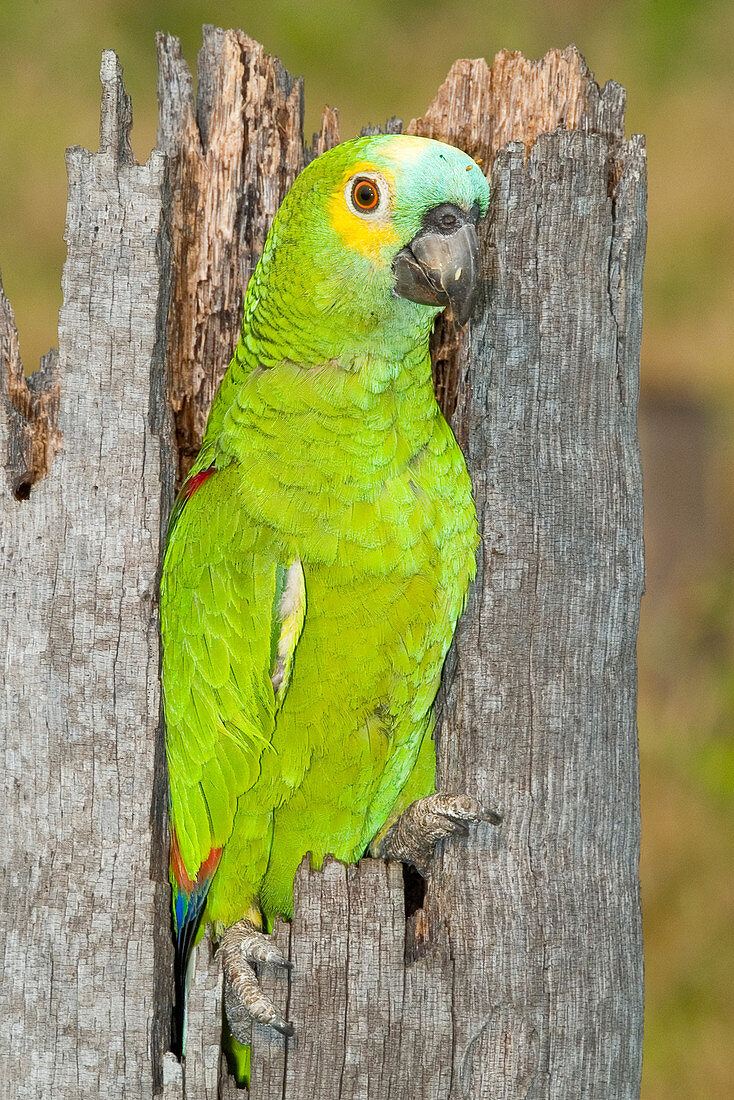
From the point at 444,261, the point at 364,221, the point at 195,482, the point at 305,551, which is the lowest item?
the point at 305,551

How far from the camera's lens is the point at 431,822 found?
1.89 meters

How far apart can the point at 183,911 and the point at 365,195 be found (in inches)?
60.0

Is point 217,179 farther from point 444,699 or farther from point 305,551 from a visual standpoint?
point 444,699

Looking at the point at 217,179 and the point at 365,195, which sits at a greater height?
the point at 217,179

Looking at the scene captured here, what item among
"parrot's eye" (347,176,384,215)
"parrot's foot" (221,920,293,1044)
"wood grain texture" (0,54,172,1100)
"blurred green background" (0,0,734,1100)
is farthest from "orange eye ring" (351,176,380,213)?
"blurred green background" (0,0,734,1100)

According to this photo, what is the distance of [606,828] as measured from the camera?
6.23ft

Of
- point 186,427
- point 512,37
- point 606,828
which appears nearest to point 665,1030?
point 606,828

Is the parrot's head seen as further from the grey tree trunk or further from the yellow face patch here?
the grey tree trunk

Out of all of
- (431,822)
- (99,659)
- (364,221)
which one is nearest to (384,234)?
(364,221)

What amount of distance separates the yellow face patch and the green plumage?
2 centimetres

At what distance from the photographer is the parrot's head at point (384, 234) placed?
1.65 meters

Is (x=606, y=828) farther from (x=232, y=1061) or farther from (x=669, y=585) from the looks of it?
(x=669, y=585)

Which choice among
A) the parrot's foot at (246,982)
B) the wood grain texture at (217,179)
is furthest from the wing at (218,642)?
the wood grain texture at (217,179)

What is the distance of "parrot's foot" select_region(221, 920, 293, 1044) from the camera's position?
5.75ft
